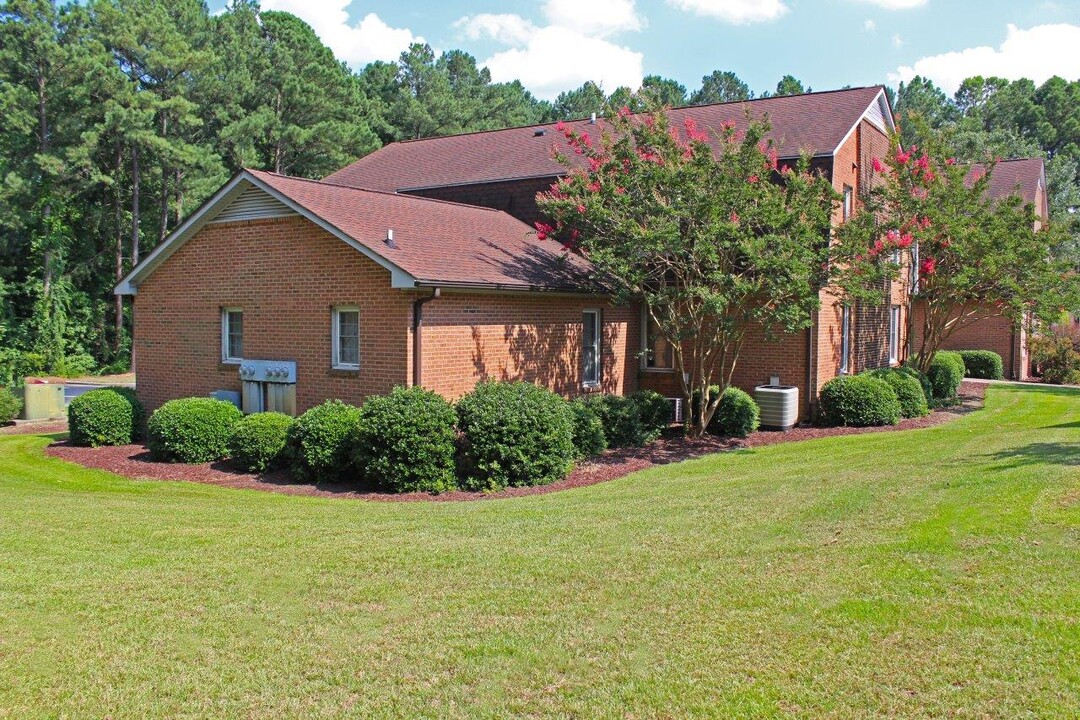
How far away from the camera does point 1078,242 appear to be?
40.2m

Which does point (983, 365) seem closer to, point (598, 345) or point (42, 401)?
point (598, 345)

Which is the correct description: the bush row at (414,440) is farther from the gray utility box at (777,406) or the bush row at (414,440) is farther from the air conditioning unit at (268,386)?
the gray utility box at (777,406)

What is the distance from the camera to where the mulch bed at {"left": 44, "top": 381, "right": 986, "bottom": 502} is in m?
12.3

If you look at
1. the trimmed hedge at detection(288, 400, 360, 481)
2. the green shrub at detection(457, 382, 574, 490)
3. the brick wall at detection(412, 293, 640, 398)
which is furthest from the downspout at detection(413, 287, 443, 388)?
the green shrub at detection(457, 382, 574, 490)

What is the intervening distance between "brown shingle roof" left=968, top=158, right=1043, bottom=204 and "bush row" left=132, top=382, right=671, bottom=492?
23.6 metres

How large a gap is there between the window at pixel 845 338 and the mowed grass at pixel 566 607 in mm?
10217

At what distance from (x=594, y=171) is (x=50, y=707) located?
12.6 metres

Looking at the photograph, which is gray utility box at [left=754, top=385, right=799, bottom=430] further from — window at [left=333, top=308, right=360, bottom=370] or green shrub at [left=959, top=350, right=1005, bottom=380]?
green shrub at [left=959, top=350, right=1005, bottom=380]

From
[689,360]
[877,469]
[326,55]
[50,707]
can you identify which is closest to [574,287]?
[689,360]

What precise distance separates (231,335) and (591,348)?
7.13 m

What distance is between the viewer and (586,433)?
1455cm

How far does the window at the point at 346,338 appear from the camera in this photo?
14.8 metres

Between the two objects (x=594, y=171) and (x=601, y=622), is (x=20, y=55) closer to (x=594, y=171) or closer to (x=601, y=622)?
(x=594, y=171)

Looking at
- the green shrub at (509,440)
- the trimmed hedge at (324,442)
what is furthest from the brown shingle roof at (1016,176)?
the trimmed hedge at (324,442)
